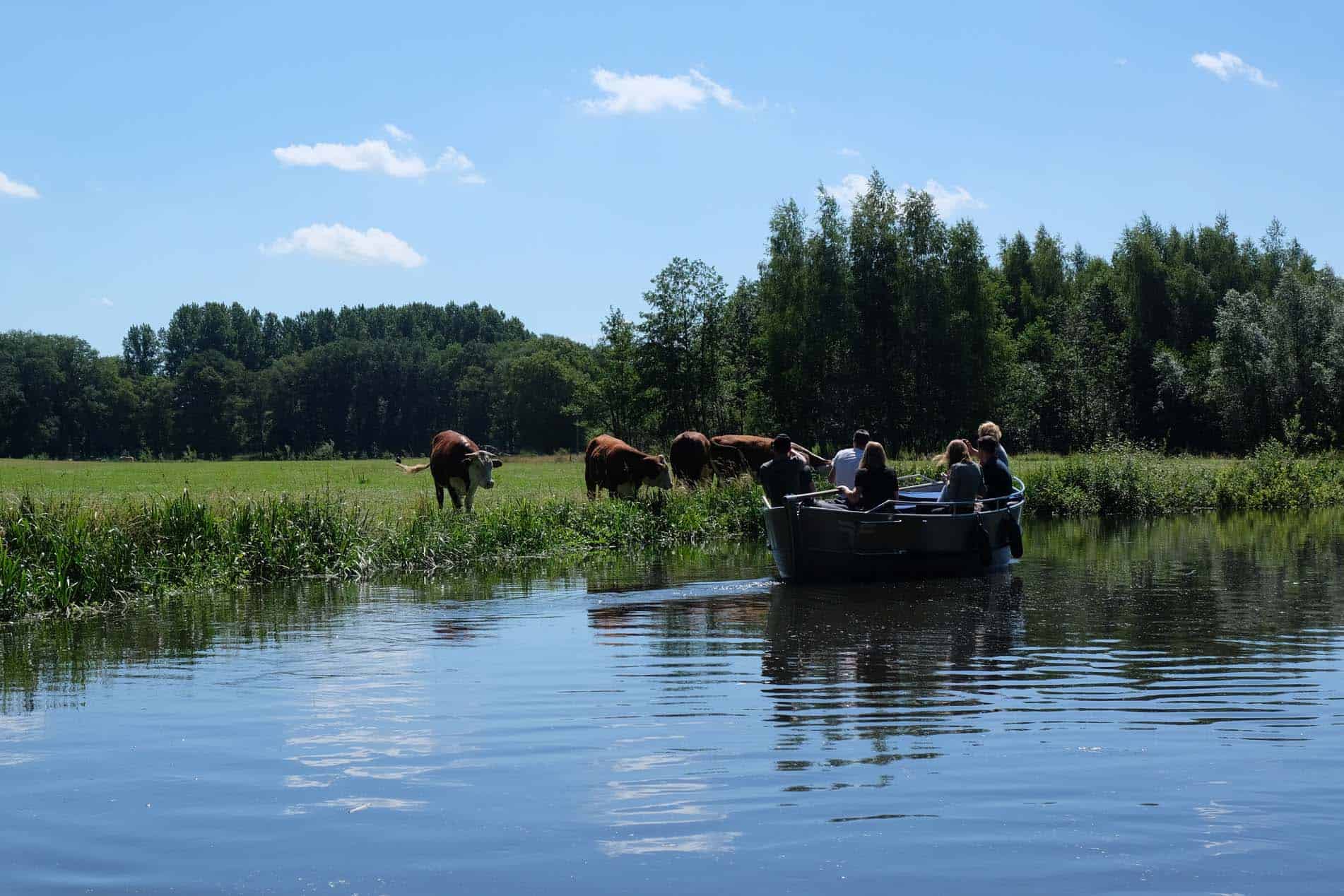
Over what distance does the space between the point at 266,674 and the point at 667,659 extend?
329 cm

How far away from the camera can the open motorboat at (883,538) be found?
51.1 feet

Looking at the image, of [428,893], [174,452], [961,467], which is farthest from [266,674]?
[174,452]

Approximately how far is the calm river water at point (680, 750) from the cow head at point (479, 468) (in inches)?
364

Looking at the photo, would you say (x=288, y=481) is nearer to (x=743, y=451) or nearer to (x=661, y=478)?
(x=743, y=451)

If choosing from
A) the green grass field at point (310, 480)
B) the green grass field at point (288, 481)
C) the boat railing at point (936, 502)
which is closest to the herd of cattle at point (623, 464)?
the green grass field at point (310, 480)

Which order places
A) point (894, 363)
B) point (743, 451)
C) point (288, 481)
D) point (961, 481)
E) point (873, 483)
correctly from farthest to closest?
point (894, 363) < point (288, 481) < point (743, 451) < point (961, 481) < point (873, 483)

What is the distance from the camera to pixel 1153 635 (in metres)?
11.6

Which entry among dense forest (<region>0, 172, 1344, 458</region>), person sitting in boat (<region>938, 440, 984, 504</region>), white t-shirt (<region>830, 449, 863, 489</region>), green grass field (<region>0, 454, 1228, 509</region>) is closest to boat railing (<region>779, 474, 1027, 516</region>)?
person sitting in boat (<region>938, 440, 984, 504</region>)

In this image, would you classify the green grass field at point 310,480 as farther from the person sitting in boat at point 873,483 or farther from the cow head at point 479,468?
the person sitting in boat at point 873,483

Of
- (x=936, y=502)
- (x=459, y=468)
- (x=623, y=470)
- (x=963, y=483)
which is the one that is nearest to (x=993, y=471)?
(x=963, y=483)

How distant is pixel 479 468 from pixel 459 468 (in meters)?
0.37

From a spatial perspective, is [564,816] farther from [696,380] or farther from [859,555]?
[696,380]

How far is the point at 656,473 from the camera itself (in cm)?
2466

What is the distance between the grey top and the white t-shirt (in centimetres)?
167
